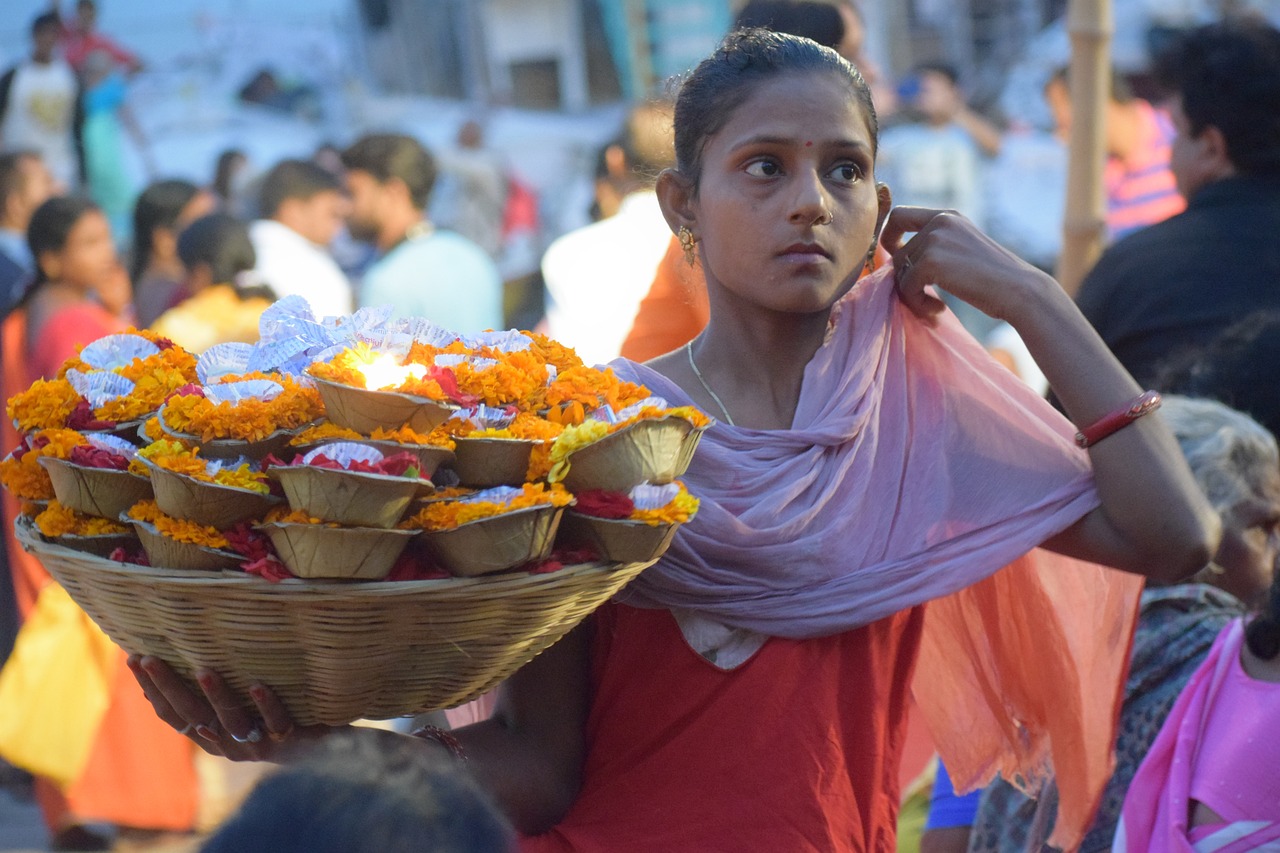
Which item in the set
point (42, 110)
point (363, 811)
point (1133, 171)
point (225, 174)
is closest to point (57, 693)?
point (363, 811)

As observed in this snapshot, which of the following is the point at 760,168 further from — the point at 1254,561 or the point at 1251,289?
the point at 1251,289

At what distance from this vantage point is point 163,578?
1600mm

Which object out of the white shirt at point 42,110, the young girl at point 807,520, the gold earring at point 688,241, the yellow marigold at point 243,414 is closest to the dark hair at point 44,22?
the white shirt at point 42,110

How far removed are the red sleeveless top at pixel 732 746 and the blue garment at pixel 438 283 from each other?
389 cm

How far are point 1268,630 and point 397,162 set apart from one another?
4843 millimetres

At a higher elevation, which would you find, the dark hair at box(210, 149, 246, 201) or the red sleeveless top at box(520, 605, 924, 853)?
the red sleeveless top at box(520, 605, 924, 853)

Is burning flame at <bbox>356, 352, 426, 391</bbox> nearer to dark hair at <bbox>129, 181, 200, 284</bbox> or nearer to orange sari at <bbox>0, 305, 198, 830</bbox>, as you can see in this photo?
orange sari at <bbox>0, 305, 198, 830</bbox>

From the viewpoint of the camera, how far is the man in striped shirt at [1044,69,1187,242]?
730 centimetres

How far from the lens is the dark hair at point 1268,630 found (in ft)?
7.82

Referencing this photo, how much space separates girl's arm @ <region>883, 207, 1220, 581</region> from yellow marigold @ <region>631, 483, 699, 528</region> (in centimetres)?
66

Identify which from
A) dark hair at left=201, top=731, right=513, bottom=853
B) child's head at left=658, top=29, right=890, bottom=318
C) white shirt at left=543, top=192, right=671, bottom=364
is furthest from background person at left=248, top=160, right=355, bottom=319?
dark hair at left=201, top=731, right=513, bottom=853

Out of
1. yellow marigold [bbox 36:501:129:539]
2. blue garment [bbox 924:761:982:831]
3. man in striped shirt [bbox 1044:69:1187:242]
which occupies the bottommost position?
blue garment [bbox 924:761:982:831]

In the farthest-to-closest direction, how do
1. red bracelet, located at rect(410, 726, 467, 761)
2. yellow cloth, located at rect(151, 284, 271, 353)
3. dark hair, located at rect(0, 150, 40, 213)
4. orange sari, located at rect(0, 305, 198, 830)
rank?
dark hair, located at rect(0, 150, 40, 213) < yellow cloth, located at rect(151, 284, 271, 353) < orange sari, located at rect(0, 305, 198, 830) < red bracelet, located at rect(410, 726, 467, 761)

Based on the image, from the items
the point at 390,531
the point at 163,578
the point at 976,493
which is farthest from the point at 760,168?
the point at 163,578
